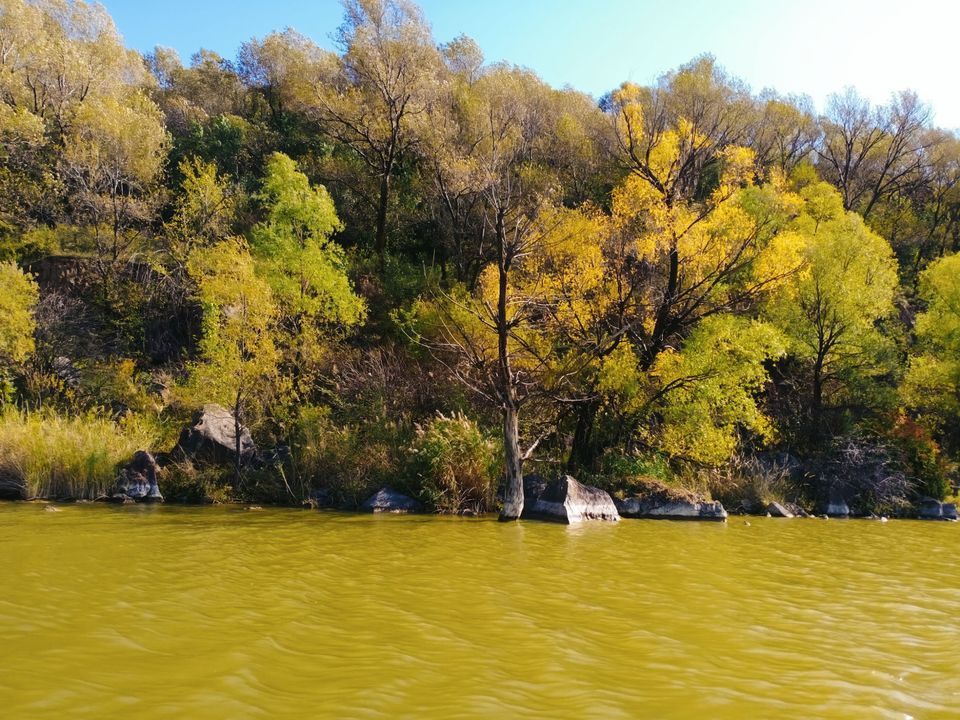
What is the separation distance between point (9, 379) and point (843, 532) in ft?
84.7

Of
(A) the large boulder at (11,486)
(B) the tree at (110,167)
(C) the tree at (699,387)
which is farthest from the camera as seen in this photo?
(B) the tree at (110,167)

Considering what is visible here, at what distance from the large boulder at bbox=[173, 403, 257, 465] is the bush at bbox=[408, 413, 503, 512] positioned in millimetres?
5532

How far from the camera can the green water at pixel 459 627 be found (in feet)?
17.5

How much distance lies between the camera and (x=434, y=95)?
115ft

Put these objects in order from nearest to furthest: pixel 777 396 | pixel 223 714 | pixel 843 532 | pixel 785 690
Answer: pixel 223 714 → pixel 785 690 → pixel 843 532 → pixel 777 396

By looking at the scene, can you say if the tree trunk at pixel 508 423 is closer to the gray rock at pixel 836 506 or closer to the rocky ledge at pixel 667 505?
the rocky ledge at pixel 667 505

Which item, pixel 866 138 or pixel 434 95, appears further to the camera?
pixel 866 138

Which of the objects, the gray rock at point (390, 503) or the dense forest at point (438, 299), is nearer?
the gray rock at point (390, 503)

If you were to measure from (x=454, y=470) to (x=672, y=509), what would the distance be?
592 cm

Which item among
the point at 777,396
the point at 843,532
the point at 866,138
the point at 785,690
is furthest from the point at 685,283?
the point at 866,138

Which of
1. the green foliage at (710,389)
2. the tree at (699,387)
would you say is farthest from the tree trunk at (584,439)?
the green foliage at (710,389)

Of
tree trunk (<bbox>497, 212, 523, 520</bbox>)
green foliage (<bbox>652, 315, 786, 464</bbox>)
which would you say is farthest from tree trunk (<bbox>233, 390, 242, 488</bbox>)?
green foliage (<bbox>652, 315, 786, 464</bbox>)

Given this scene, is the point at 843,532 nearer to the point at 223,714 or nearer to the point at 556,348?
the point at 556,348

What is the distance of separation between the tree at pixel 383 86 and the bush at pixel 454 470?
61.1 feet
